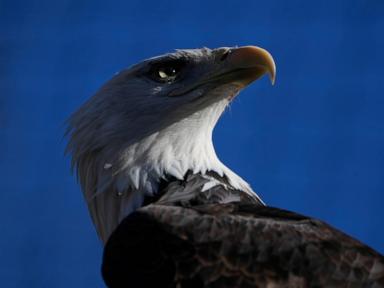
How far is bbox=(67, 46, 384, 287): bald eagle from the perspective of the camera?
3.15 meters

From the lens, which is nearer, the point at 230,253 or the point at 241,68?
the point at 230,253

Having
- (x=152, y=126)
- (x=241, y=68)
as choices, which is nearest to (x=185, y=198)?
(x=152, y=126)

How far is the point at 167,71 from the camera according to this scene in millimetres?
4066

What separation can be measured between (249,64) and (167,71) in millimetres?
437

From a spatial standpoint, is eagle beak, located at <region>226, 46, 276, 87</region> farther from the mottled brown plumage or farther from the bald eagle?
the mottled brown plumage

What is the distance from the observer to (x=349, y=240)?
327 cm

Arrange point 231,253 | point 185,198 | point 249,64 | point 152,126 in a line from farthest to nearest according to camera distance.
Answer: point 152,126, point 249,64, point 185,198, point 231,253

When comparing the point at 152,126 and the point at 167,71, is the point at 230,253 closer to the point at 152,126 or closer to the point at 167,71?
the point at 152,126

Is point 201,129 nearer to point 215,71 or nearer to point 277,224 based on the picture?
point 215,71

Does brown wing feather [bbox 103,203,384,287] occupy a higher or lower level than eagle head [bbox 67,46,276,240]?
lower

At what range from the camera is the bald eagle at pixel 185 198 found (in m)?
3.15

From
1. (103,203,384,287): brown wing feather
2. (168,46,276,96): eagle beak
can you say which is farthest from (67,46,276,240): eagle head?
(103,203,384,287): brown wing feather

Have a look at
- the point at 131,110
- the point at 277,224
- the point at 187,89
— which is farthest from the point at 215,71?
the point at 277,224

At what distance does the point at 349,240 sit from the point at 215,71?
1.01 meters
